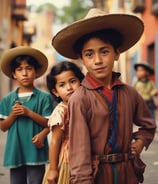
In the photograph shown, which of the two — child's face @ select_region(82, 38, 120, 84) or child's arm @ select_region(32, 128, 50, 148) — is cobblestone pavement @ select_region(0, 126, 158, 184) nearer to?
child's arm @ select_region(32, 128, 50, 148)

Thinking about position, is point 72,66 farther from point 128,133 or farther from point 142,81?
point 142,81

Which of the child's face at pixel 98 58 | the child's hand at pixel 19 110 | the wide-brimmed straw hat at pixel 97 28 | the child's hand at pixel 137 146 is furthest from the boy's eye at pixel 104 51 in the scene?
the child's hand at pixel 19 110

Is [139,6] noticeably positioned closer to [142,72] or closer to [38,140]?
[142,72]

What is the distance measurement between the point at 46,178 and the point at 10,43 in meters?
22.0

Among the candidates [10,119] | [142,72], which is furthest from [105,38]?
[142,72]

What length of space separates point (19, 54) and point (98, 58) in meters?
1.49

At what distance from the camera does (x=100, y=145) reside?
92.2 inches

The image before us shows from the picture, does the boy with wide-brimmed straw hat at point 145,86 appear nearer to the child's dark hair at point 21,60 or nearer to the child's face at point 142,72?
the child's face at point 142,72

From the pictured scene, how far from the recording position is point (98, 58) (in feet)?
7.98

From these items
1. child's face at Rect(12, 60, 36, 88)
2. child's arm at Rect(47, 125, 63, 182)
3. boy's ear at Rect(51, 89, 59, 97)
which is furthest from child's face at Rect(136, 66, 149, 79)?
child's arm at Rect(47, 125, 63, 182)

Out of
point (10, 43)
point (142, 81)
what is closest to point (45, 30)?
point (10, 43)

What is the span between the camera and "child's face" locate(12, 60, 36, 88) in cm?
375

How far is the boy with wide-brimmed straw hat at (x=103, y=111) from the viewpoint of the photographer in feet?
7.59

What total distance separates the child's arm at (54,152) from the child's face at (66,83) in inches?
9.9
